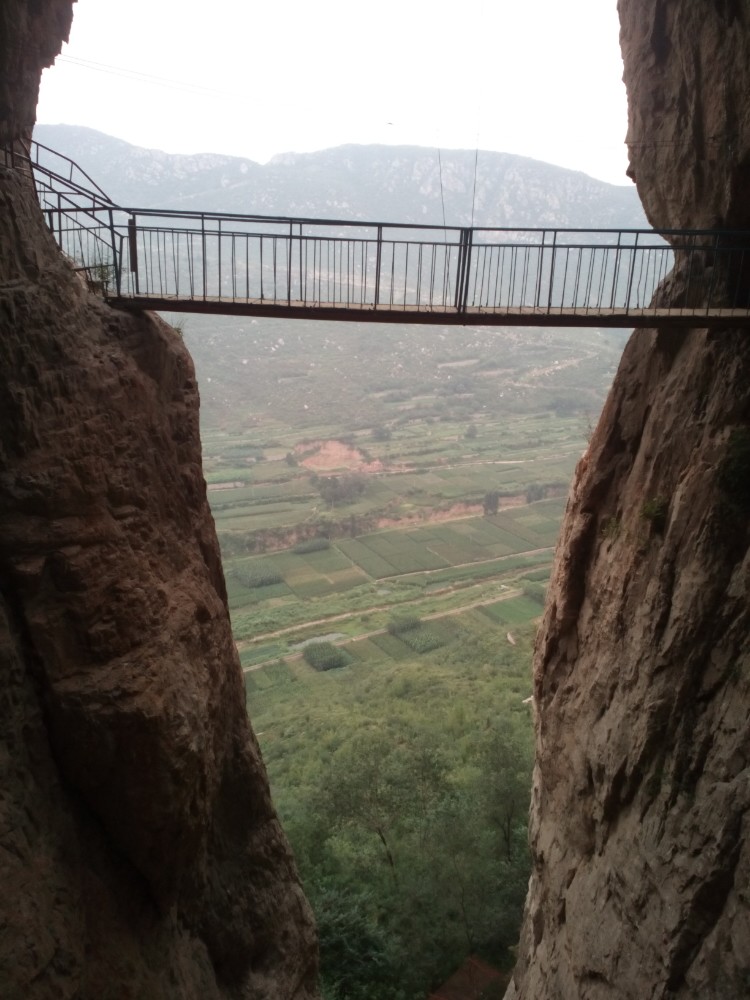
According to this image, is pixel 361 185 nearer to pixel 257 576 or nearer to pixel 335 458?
pixel 335 458

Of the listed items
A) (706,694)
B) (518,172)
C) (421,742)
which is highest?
(518,172)

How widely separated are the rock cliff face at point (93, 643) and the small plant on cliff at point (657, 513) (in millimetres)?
6353

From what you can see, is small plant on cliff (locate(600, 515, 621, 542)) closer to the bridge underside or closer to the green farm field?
the bridge underside

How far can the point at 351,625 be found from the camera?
166ft

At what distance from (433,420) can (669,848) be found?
325 feet

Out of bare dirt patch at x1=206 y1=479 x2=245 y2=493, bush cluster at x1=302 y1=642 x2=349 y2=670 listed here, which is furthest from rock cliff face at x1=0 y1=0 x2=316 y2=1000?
bare dirt patch at x1=206 y1=479 x2=245 y2=493

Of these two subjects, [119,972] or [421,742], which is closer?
[119,972]

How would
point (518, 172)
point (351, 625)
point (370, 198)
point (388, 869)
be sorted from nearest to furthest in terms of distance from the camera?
point (388, 869), point (351, 625), point (370, 198), point (518, 172)

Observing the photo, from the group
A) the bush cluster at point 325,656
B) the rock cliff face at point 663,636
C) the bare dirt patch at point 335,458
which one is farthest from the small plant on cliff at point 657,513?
the bare dirt patch at point 335,458

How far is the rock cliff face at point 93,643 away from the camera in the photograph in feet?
24.5

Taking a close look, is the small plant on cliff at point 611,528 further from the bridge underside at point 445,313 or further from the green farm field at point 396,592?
the green farm field at point 396,592

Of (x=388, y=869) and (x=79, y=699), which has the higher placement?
(x=79, y=699)

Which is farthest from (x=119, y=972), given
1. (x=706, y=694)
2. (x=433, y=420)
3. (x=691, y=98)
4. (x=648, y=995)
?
(x=433, y=420)

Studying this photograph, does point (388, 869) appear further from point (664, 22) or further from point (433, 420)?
point (433, 420)
